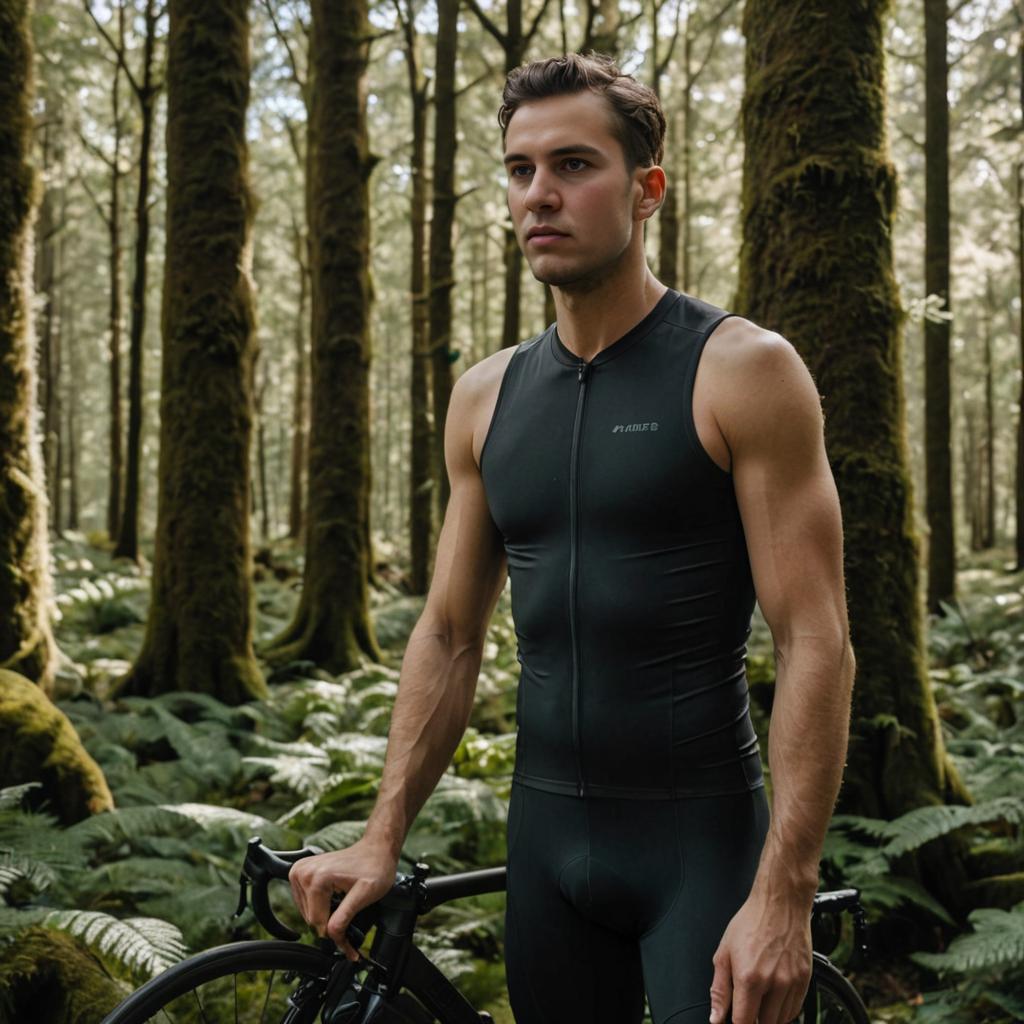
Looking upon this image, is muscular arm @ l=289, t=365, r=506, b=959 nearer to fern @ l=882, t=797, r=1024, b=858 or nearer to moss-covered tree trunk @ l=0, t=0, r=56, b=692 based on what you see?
fern @ l=882, t=797, r=1024, b=858

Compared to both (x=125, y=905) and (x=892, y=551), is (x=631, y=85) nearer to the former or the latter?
(x=892, y=551)

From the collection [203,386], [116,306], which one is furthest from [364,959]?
[116,306]

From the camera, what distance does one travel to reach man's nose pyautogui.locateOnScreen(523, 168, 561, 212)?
7.30 ft

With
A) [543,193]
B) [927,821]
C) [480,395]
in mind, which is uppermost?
[543,193]

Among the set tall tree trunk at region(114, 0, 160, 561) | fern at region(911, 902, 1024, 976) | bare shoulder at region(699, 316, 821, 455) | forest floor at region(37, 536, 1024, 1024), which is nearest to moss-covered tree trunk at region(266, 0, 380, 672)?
forest floor at region(37, 536, 1024, 1024)

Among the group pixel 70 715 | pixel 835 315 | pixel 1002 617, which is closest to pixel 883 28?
pixel 835 315

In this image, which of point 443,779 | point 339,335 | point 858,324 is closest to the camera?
point 858,324

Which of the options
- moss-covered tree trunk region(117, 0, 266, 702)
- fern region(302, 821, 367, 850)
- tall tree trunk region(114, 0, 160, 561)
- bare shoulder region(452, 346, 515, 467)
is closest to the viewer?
bare shoulder region(452, 346, 515, 467)

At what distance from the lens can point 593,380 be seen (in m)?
2.41

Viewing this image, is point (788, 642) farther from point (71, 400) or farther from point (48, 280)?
point (71, 400)

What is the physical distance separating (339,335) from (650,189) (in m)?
10.3

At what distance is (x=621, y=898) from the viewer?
226 cm

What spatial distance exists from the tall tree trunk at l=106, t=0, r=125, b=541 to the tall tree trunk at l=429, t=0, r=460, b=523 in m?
7.03

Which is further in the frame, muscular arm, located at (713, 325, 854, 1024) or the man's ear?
the man's ear
